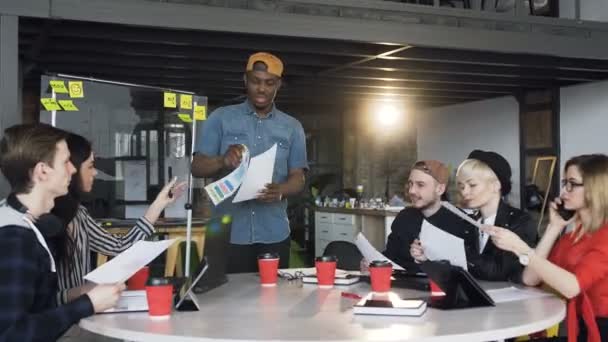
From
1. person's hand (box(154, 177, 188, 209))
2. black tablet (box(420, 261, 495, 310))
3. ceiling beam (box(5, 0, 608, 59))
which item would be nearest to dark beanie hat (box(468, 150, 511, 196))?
black tablet (box(420, 261, 495, 310))

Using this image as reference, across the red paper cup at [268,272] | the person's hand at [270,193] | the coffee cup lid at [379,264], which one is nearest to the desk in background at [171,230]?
the person's hand at [270,193]

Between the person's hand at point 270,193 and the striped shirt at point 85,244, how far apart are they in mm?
542

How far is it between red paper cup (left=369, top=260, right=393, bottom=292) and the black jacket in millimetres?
449

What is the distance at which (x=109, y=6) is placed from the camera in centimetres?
432

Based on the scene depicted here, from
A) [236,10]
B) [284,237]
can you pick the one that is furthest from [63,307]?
[236,10]

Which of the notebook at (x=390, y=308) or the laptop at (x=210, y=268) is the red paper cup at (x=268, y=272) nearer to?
the laptop at (x=210, y=268)

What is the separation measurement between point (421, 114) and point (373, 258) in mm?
7878

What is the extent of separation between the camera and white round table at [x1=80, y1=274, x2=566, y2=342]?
5.92 feet

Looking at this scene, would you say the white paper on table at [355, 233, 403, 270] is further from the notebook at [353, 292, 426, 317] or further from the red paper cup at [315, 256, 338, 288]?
the notebook at [353, 292, 426, 317]

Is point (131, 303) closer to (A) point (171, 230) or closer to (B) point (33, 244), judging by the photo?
(B) point (33, 244)

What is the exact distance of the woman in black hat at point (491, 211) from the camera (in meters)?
2.76

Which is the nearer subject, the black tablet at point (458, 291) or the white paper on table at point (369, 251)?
the black tablet at point (458, 291)

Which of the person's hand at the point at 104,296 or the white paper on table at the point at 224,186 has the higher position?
the white paper on table at the point at 224,186

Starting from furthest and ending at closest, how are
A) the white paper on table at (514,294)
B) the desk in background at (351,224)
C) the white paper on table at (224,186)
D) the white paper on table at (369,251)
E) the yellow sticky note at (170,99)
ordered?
the desk in background at (351,224) < the yellow sticky note at (170,99) < the white paper on table at (224,186) < the white paper on table at (369,251) < the white paper on table at (514,294)
